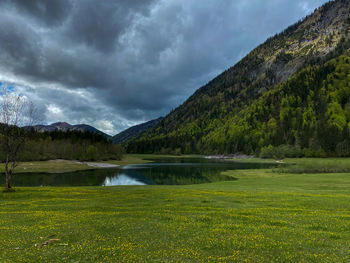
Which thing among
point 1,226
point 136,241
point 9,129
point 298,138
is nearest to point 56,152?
point 9,129

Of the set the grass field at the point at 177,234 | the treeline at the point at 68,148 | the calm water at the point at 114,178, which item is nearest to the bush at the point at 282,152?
the calm water at the point at 114,178

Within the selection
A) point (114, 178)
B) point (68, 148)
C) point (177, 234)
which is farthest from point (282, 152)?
point (177, 234)

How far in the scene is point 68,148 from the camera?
134 metres

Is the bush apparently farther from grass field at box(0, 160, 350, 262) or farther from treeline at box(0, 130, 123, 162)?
grass field at box(0, 160, 350, 262)

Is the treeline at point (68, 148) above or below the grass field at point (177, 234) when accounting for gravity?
above

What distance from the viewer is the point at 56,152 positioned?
13025 cm

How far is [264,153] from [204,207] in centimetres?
16901

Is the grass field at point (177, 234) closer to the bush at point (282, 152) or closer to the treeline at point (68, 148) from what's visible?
the treeline at point (68, 148)

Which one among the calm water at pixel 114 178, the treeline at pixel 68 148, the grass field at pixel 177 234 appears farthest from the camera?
the treeline at pixel 68 148

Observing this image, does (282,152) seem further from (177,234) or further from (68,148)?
(177,234)

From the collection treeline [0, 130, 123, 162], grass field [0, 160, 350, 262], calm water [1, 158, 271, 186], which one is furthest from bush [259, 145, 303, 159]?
grass field [0, 160, 350, 262]

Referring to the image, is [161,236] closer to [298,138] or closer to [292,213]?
[292,213]

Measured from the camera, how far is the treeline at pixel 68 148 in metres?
118

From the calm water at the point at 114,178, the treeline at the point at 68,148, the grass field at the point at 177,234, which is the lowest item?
the calm water at the point at 114,178
